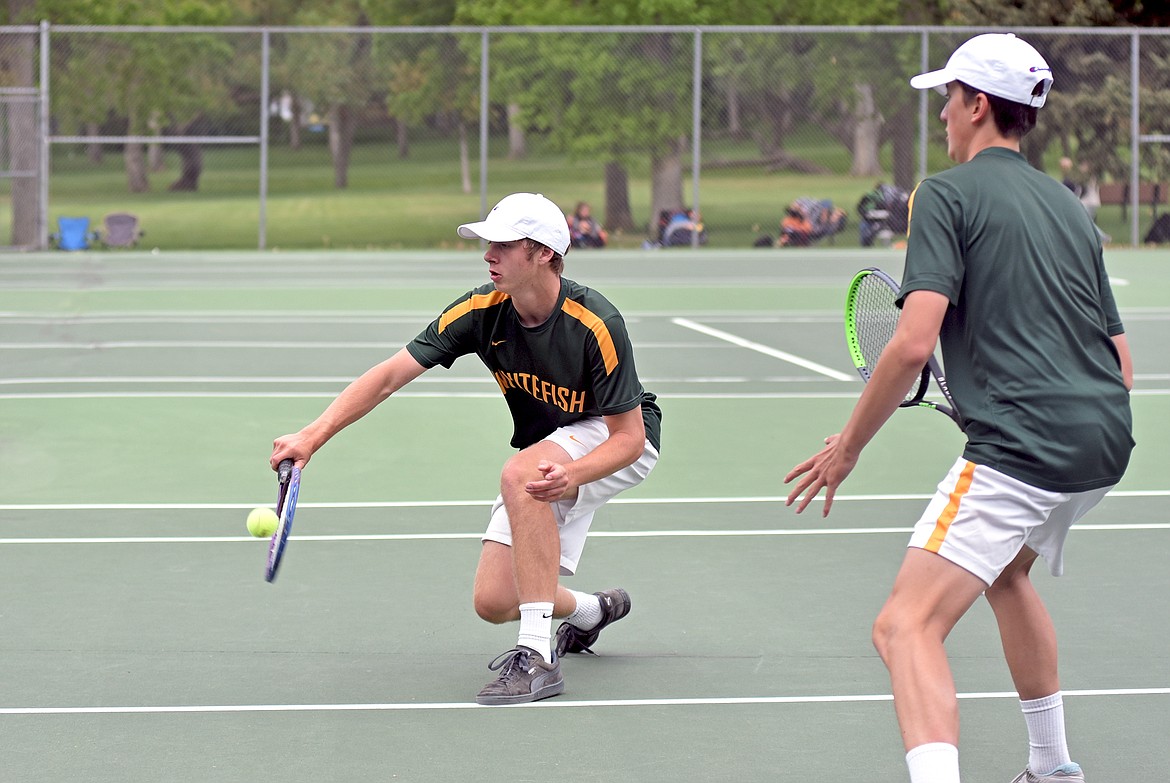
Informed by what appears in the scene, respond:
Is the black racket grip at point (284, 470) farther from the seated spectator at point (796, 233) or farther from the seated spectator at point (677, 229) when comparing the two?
the seated spectator at point (796, 233)

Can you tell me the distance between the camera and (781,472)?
862 cm

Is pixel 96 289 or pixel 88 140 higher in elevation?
pixel 88 140

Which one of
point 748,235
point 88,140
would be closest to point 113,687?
point 88,140

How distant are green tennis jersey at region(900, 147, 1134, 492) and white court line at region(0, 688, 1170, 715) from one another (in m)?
1.46

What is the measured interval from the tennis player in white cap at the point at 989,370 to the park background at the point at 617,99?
1709 centimetres

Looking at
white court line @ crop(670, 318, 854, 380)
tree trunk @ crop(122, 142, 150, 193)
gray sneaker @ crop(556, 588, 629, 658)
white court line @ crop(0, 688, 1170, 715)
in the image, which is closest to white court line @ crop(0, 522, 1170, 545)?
gray sneaker @ crop(556, 588, 629, 658)

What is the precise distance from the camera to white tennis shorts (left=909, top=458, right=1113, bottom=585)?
11.6 ft

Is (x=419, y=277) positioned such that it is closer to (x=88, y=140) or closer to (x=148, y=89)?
(x=88, y=140)

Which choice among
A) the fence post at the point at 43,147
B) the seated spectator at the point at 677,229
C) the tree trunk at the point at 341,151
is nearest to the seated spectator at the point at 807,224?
the seated spectator at the point at 677,229

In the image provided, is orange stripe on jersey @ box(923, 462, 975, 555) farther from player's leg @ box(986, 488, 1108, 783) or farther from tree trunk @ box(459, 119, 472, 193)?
tree trunk @ box(459, 119, 472, 193)

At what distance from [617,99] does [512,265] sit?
19.3 m

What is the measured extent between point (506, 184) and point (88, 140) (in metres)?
12.2

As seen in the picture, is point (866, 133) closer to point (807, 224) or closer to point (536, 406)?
point (807, 224)

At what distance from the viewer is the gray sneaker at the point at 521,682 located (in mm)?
4812
